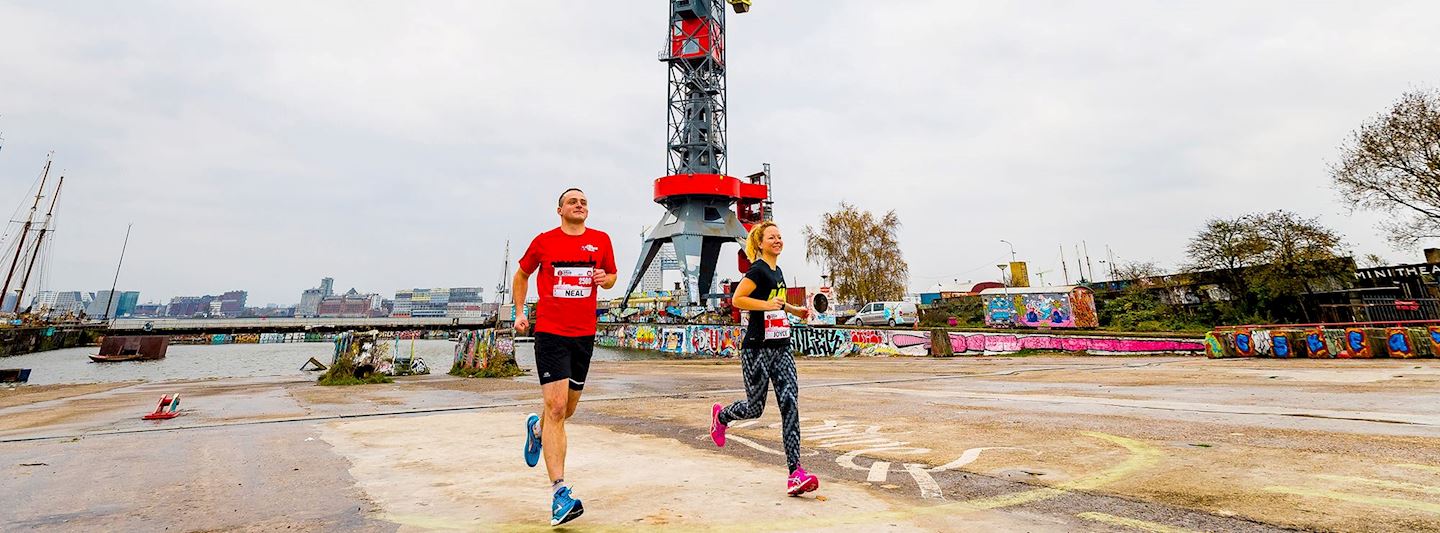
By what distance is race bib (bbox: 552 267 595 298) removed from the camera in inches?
128

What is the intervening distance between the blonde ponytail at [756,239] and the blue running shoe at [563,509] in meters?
1.97

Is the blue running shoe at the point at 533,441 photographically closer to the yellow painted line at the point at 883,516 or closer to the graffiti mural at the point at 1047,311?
the yellow painted line at the point at 883,516

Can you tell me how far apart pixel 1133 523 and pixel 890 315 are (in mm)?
33573

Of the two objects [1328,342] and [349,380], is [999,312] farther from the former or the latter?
[349,380]

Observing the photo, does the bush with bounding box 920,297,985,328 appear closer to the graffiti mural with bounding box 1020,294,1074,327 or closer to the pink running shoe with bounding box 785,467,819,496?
the graffiti mural with bounding box 1020,294,1074,327

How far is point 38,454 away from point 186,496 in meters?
2.97

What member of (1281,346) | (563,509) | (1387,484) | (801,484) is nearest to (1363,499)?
(1387,484)

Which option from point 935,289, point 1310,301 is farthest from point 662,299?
point 1310,301

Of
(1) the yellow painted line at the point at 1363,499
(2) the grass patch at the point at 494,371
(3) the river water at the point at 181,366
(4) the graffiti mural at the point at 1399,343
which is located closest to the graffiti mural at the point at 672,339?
(3) the river water at the point at 181,366

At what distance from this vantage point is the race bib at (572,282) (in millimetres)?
3262

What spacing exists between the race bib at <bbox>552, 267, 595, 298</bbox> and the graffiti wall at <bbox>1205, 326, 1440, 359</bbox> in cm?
1836

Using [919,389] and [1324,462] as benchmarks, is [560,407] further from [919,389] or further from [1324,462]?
[919,389]

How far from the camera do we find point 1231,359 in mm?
14227

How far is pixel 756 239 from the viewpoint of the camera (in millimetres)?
3877
